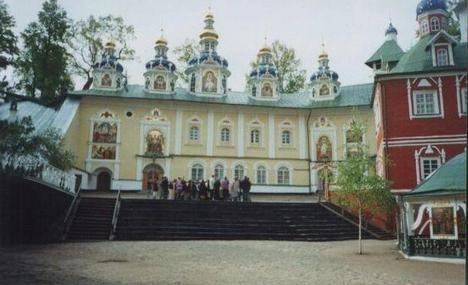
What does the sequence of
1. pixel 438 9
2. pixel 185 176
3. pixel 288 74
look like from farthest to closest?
pixel 288 74 → pixel 185 176 → pixel 438 9

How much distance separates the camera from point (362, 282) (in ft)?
29.2

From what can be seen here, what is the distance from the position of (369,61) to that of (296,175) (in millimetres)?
10701

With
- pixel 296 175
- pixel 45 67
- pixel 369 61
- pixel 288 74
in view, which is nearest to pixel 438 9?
pixel 369 61

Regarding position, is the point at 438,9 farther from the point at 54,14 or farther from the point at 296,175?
the point at 54,14

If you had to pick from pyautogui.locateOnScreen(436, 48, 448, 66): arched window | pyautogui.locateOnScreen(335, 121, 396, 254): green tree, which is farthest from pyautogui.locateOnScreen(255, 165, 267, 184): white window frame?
pyautogui.locateOnScreen(335, 121, 396, 254): green tree

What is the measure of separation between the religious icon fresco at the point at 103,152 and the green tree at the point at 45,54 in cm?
463

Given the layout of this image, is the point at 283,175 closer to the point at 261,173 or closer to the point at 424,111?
the point at 261,173

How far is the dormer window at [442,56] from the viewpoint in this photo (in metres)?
21.8

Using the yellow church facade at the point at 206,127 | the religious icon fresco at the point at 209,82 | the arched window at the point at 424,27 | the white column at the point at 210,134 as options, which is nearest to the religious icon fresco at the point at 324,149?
the yellow church facade at the point at 206,127

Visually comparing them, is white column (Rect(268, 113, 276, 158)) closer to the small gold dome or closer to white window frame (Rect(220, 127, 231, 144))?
white window frame (Rect(220, 127, 231, 144))

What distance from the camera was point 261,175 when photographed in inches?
1351

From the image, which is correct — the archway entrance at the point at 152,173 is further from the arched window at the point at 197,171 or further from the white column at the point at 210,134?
the white column at the point at 210,134

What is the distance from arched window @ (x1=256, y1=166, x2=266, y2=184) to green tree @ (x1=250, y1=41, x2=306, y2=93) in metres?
10.6

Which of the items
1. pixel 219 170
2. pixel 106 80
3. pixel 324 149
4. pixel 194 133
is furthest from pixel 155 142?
pixel 324 149
